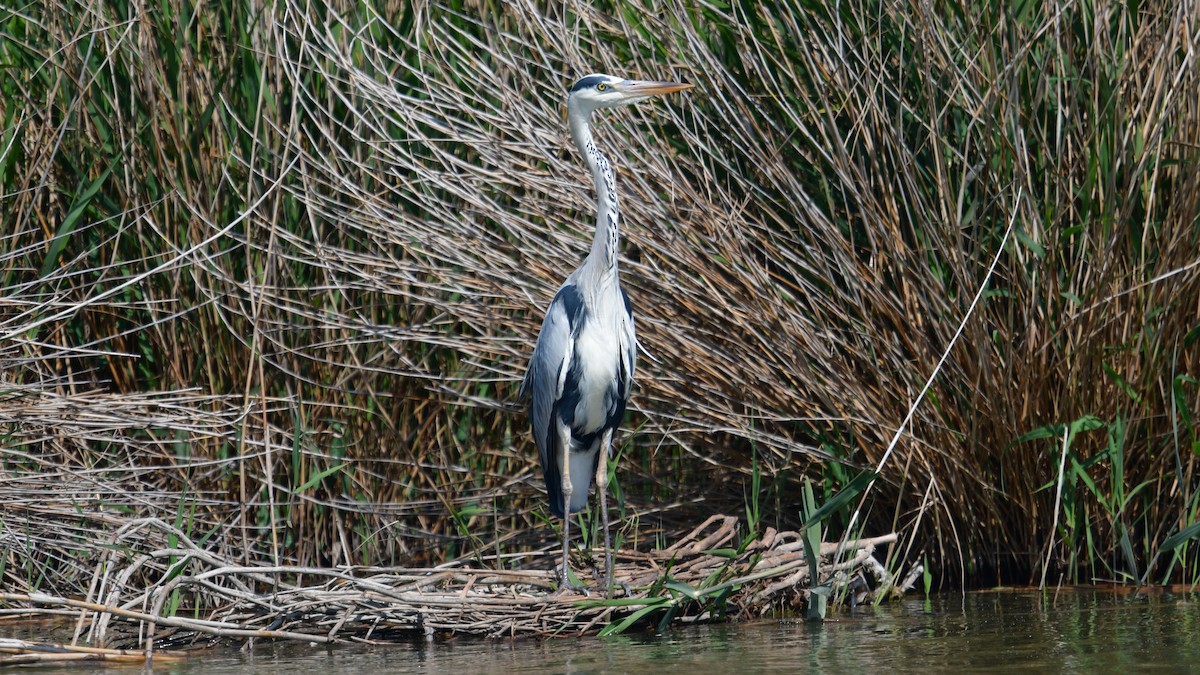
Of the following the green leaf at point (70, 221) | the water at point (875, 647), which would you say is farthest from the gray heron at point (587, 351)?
the green leaf at point (70, 221)

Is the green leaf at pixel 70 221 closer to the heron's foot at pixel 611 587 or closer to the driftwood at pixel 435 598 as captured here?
the driftwood at pixel 435 598

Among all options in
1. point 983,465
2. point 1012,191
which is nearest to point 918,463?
point 983,465

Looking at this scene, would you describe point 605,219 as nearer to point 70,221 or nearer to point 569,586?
point 569,586

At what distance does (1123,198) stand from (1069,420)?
0.73 metres

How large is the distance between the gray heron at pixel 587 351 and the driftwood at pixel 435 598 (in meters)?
0.23

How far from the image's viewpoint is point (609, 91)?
15.5 ft

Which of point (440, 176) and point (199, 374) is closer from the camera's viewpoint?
point (440, 176)

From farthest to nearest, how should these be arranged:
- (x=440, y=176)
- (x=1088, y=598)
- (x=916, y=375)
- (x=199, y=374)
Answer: (x=199, y=374), (x=440, y=176), (x=916, y=375), (x=1088, y=598)

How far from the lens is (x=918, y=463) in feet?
15.5

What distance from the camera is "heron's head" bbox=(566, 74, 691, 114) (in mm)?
4695

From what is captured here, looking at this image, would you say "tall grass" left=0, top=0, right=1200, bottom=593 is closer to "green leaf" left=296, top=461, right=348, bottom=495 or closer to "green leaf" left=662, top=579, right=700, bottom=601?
"green leaf" left=296, top=461, right=348, bottom=495

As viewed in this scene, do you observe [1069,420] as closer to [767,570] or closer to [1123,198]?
[1123,198]

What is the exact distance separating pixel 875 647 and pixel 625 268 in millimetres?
1864

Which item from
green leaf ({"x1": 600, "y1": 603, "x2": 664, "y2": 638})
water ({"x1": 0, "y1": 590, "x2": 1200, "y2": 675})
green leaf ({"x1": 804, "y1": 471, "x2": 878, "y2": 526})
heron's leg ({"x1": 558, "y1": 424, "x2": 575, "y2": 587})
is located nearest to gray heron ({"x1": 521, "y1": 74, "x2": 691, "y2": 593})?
heron's leg ({"x1": 558, "y1": 424, "x2": 575, "y2": 587})
